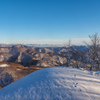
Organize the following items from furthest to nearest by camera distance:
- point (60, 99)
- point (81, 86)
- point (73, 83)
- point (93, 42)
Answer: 1. point (93, 42)
2. point (73, 83)
3. point (81, 86)
4. point (60, 99)

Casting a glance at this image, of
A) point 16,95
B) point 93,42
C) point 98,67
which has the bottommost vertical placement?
point 98,67

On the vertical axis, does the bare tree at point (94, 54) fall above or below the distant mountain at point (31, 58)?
above

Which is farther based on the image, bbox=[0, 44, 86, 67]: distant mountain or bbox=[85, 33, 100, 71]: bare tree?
bbox=[0, 44, 86, 67]: distant mountain

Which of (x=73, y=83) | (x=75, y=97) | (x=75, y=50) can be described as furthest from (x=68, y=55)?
(x=75, y=97)

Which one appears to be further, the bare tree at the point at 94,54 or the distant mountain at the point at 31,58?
the distant mountain at the point at 31,58

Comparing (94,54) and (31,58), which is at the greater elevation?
(94,54)

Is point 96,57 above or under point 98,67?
above

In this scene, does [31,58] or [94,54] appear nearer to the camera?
[94,54]

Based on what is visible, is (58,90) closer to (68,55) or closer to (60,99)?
(60,99)

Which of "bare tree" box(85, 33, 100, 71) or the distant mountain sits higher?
"bare tree" box(85, 33, 100, 71)

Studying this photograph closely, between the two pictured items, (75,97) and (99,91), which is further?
(99,91)

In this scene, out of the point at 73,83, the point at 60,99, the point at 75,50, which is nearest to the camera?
the point at 60,99
